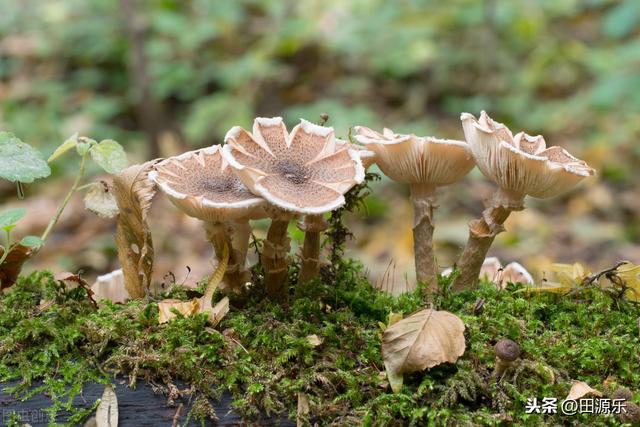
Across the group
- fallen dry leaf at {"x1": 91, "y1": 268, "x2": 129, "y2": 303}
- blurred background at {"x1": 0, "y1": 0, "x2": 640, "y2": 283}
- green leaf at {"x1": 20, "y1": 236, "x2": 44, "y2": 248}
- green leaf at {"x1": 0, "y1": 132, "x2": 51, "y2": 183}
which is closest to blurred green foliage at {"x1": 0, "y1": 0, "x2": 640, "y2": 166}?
blurred background at {"x1": 0, "y1": 0, "x2": 640, "y2": 283}

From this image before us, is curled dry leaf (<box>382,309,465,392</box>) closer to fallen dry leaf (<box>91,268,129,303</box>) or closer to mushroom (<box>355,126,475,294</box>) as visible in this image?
mushroom (<box>355,126,475,294</box>)

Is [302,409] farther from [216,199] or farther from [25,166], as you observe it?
[25,166]

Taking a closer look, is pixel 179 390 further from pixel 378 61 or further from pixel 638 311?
pixel 378 61

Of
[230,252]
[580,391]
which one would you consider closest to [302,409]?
[230,252]

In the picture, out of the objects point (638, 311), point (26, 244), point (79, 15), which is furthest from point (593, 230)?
point (79, 15)

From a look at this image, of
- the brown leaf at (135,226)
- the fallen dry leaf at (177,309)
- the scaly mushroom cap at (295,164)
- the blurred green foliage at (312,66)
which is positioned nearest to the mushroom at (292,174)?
the scaly mushroom cap at (295,164)

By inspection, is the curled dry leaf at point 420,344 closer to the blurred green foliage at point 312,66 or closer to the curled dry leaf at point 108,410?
the curled dry leaf at point 108,410
